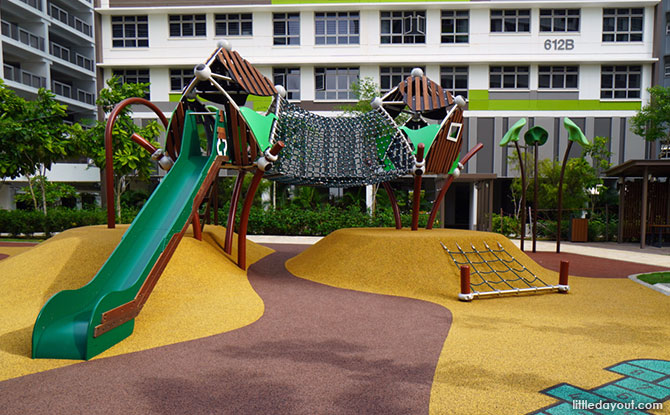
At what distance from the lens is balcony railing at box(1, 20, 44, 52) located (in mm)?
28203

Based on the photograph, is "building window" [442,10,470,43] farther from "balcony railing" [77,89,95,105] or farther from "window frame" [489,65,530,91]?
"balcony railing" [77,89,95,105]

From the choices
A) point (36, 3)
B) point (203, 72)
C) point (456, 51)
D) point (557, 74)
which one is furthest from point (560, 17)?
point (36, 3)

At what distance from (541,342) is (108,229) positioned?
870 centimetres

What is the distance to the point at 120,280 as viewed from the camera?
231 inches

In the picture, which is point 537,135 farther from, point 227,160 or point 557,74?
point 557,74

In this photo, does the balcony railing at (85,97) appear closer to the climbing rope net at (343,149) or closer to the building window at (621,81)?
the climbing rope net at (343,149)

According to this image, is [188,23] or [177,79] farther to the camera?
[177,79]

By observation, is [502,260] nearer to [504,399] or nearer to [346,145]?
[346,145]

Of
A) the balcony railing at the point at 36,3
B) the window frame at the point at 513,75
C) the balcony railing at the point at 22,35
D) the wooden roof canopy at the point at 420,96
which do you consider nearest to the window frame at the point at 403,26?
the window frame at the point at 513,75

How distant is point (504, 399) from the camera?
12.6 feet

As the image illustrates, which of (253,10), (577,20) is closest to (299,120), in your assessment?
(253,10)

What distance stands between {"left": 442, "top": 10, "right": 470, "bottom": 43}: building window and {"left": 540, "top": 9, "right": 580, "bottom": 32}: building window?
473 centimetres

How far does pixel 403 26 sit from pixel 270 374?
2717cm

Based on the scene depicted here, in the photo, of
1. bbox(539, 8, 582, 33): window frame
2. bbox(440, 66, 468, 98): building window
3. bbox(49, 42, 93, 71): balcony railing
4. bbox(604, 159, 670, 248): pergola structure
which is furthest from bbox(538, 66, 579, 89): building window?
bbox(49, 42, 93, 71): balcony railing
